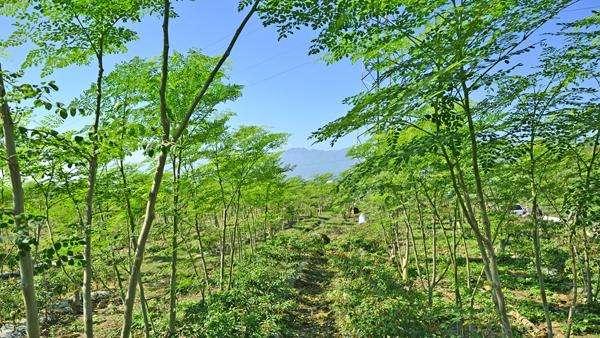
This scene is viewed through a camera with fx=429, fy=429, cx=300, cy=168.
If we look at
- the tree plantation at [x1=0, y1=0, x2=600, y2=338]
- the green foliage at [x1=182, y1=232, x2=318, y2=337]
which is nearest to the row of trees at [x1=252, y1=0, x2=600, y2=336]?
the tree plantation at [x1=0, y1=0, x2=600, y2=338]

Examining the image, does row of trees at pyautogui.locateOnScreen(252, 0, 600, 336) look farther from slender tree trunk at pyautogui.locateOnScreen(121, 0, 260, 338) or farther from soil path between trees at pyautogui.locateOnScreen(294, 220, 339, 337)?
soil path between trees at pyautogui.locateOnScreen(294, 220, 339, 337)

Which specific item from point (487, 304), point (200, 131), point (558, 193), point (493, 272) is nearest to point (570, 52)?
point (493, 272)

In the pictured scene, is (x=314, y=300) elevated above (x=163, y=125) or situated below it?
below

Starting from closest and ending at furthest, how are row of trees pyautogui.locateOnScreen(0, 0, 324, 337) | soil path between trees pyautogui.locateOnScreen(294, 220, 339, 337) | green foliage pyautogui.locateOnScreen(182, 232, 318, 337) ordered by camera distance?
row of trees pyautogui.locateOnScreen(0, 0, 324, 337) < green foliage pyautogui.locateOnScreen(182, 232, 318, 337) < soil path between trees pyautogui.locateOnScreen(294, 220, 339, 337)

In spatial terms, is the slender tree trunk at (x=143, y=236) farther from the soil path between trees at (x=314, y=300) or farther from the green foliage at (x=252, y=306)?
the soil path between trees at (x=314, y=300)

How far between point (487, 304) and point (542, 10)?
10.00 m

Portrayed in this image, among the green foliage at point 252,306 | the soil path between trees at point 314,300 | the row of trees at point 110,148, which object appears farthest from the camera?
the soil path between trees at point 314,300

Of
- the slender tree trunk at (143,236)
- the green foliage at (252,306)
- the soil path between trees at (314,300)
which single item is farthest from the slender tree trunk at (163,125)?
the soil path between trees at (314,300)

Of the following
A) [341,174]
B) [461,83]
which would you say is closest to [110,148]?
[461,83]

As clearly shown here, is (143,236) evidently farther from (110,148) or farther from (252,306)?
(252,306)

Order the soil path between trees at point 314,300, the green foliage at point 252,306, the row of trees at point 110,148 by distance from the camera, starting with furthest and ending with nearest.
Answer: the soil path between trees at point 314,300, the green foliage at point 252,306, the row of trees at point 110,148

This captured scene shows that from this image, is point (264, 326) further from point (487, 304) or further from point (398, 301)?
point (487, 304)

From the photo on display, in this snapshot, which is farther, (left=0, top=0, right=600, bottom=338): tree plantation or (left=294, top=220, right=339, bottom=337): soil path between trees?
(left=294, top=220, right=339, bottom=337): soil path between trees

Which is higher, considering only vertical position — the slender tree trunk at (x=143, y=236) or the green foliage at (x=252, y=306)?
the slender tree trunk at (x=143, y=236)
